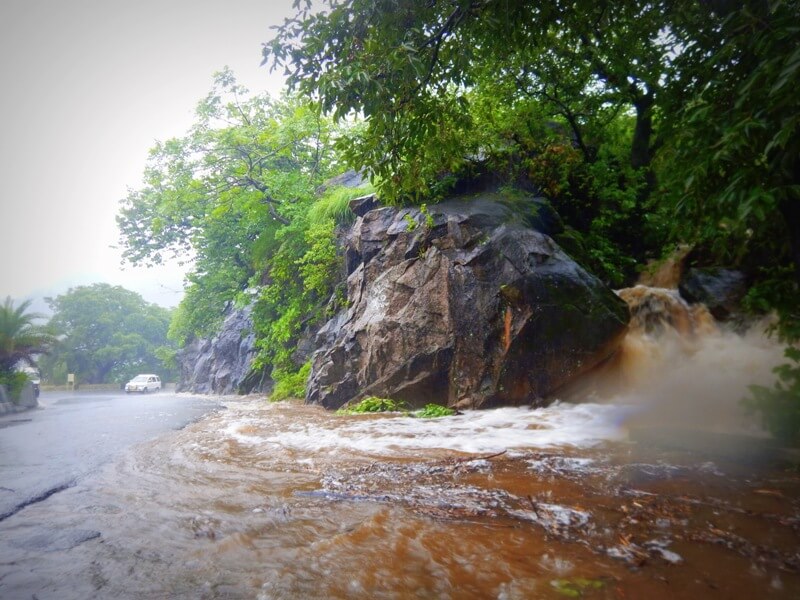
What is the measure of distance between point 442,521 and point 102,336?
57.3 m

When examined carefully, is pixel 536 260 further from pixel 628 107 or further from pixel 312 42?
pixel 628 107

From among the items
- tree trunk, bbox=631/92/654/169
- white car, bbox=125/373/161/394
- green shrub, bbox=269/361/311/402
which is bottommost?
white car, bbox=125/373/161/394

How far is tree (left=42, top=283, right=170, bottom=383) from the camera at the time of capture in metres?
45.4

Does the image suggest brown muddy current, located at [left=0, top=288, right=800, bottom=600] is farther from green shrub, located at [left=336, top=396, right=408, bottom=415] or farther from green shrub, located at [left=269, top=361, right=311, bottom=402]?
green shrub, located at [left=269, top=361, right=311, bottom=402]

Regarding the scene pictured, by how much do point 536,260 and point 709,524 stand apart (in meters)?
5.89

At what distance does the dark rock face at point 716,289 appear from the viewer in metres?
8.20

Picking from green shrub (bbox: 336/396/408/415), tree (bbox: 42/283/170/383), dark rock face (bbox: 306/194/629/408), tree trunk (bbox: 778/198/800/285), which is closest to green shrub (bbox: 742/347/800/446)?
tree trunk (bbox: 778/198/800/285)

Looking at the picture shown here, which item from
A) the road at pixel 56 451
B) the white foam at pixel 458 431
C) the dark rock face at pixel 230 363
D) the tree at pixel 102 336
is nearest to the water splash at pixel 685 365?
the white foam at pixel 458 431

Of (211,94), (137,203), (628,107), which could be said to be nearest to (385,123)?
(628,107)

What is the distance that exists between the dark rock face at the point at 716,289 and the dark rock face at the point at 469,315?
2256mm

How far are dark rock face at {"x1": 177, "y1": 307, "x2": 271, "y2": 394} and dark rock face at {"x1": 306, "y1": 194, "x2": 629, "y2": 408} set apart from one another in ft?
33.2

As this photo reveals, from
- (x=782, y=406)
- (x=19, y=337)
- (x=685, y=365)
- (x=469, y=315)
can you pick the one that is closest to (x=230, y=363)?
(x=19, y=337)

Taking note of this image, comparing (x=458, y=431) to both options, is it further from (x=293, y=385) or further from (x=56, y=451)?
(x=293, y=385)

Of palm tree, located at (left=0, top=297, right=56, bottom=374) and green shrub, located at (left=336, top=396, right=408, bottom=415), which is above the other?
palm tree, located at (left=0, top=297, right=56, bottom=374)
